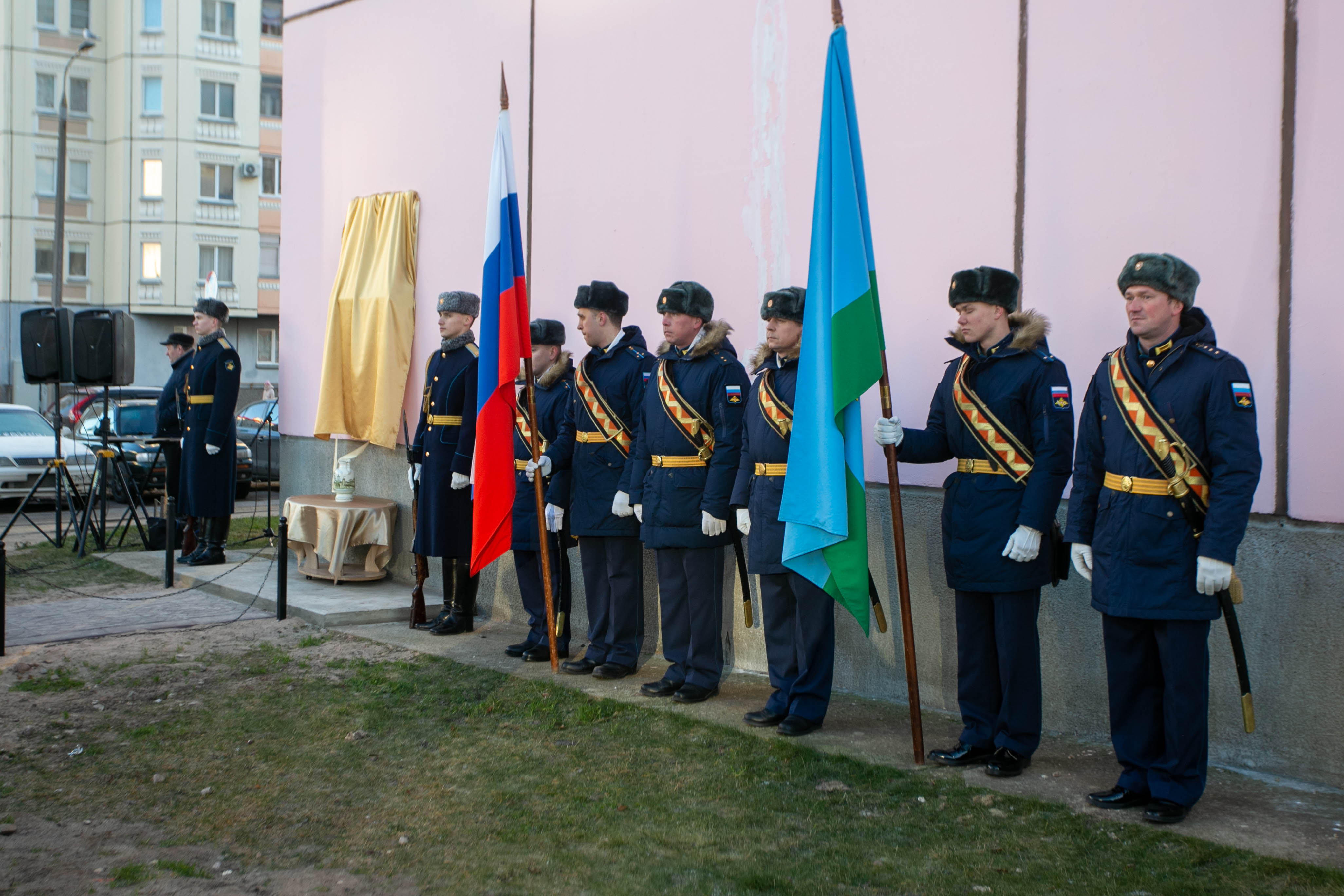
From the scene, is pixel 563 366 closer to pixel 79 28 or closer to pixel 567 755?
pixel 567 755

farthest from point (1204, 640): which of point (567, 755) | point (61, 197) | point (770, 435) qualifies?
point (61, 197)

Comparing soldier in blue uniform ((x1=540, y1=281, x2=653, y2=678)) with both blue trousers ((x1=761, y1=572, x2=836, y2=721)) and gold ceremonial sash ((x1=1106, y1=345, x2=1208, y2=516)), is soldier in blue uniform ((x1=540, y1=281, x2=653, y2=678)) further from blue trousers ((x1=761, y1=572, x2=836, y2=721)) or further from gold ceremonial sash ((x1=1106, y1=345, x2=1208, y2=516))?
gold ceremonial sash ((x1=1106, y1=345, x2=1208, y2=516))

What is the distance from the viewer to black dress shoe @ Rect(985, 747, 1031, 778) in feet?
15.1

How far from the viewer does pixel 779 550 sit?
17.2ft

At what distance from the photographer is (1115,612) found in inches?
165

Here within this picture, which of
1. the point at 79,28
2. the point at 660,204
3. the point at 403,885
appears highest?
the point at 79,28

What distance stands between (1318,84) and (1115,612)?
2073 millimetres

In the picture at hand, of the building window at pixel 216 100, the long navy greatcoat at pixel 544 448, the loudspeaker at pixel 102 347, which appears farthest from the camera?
the building window at pixel 216 100

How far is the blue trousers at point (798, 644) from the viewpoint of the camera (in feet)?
17.2

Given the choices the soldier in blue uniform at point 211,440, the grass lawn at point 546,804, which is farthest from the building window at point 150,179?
the grass lawn at point 546,804

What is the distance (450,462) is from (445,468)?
4 cm

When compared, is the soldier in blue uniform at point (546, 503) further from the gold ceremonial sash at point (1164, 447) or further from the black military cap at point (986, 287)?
the gold ceremonial sash at point (1164, 447)

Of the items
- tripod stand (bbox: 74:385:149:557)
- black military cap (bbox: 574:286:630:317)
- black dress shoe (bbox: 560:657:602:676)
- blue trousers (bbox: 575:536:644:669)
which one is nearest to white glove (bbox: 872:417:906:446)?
blue trousers (bbox: 575:536:644:669)

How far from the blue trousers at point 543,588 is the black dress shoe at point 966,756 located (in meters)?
2.45
